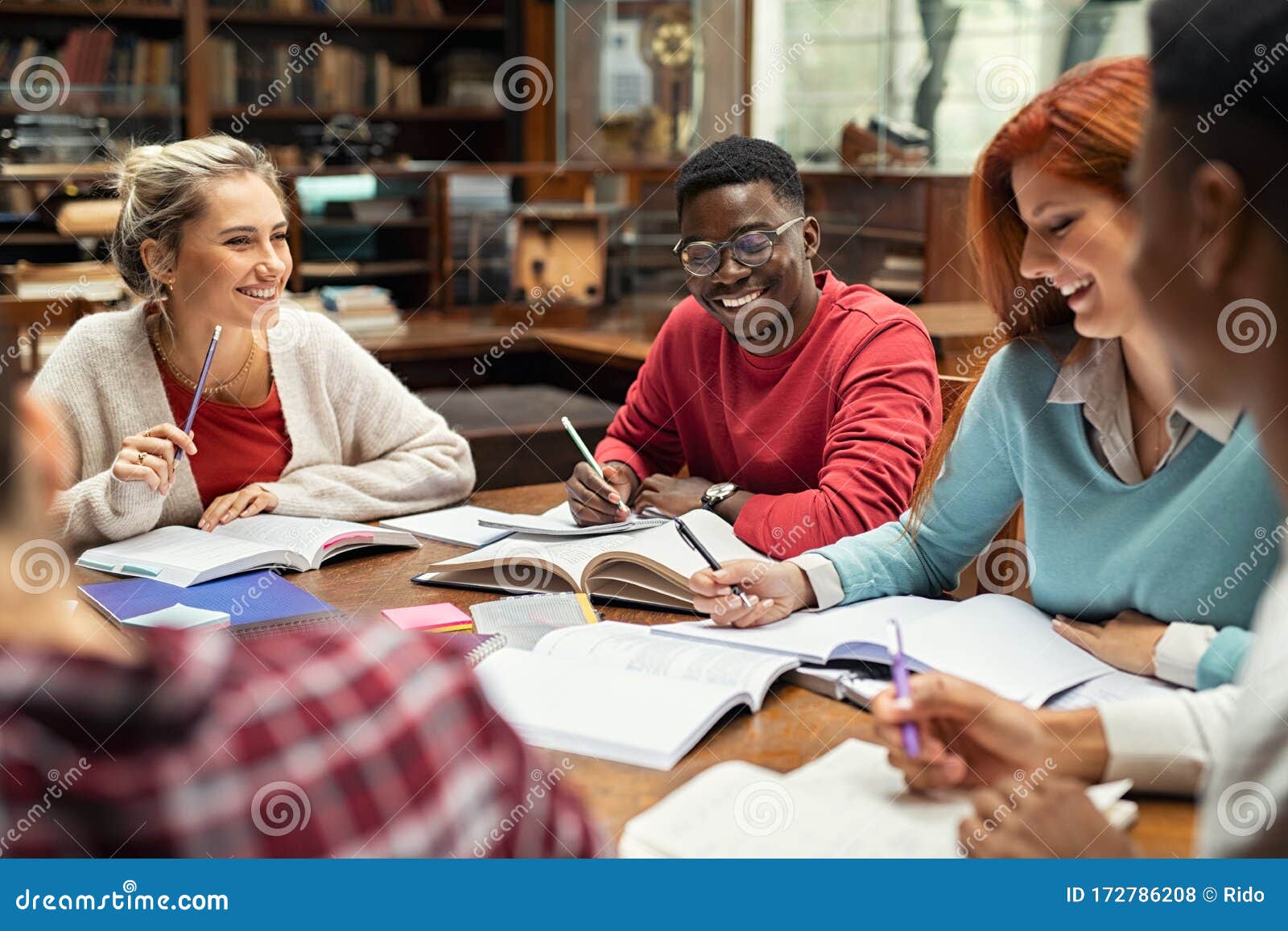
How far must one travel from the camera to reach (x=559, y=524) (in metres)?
2.16

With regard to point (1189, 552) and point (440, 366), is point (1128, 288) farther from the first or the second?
point (440, 366)

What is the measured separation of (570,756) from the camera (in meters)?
1.28

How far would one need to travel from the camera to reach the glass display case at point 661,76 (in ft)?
19.2

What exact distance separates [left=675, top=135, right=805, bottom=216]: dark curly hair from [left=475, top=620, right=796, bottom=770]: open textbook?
963mm

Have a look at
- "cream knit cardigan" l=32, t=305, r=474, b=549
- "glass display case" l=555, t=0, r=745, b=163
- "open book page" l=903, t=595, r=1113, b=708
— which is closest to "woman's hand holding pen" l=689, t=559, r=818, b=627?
"open book page" l=903, t=595, r=1113, b=708

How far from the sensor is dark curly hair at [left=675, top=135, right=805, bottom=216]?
2.24m

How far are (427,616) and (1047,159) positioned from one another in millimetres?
960

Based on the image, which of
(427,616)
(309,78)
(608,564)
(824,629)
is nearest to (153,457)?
(427,616)

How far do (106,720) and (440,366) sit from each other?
13.7ft

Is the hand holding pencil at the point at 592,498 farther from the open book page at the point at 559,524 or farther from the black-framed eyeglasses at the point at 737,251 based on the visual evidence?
the black-framed eyeglasses at the point at 737,251

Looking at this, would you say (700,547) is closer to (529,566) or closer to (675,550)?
(675,550)

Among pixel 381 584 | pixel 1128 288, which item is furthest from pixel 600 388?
pixel 1128 288

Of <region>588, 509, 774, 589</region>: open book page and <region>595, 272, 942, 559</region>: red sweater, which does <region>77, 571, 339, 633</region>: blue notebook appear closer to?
<region>588, 509, 774, 589</region>: open book page

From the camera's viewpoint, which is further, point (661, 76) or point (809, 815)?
point (661, 76)
